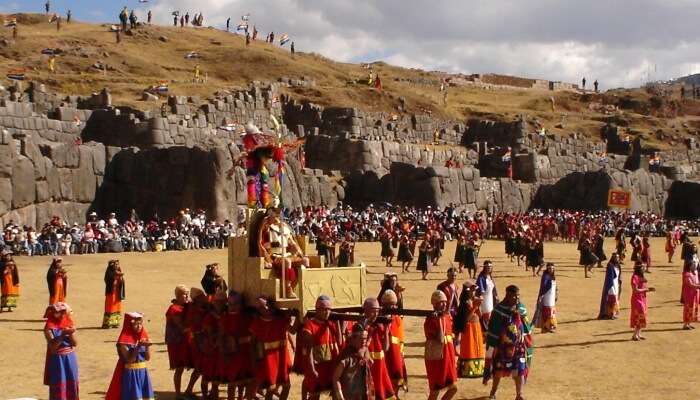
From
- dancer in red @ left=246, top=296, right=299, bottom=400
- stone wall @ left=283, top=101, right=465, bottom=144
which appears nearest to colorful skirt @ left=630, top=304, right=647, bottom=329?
dancer in red @ left=246, top=296, right=299, bottom=400

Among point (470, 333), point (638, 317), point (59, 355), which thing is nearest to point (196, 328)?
point (59, 355)

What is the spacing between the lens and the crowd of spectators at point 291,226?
32.7 m

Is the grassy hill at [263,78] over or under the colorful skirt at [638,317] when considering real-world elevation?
over

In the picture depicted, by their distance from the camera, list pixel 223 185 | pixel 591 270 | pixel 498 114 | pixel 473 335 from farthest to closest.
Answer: pixel 498 114 < pixel 223 185 < pixel 591 270 < pixel 473 335

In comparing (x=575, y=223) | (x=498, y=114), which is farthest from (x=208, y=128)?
(x=498, y=114)

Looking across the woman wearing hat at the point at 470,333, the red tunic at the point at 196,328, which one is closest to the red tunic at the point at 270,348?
the red tunic at the point at 196,328

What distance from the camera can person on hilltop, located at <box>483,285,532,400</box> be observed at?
11.6 m

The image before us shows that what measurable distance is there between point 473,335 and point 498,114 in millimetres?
80569

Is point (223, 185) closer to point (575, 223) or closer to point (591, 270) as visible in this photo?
point (591, 270)

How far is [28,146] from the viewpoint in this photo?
115 ft

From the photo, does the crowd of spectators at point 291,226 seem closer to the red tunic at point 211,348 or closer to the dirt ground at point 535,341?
the dirt ground at point 535,341

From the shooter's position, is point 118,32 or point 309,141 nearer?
point 309,141

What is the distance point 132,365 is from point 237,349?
146 cm

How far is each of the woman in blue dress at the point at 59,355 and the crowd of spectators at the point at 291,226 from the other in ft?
56.4
